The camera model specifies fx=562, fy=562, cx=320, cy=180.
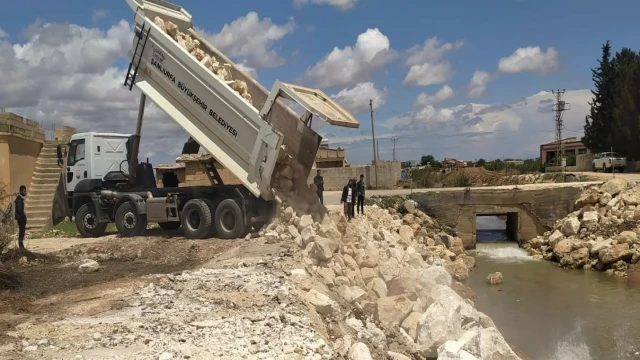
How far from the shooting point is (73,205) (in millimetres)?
13453

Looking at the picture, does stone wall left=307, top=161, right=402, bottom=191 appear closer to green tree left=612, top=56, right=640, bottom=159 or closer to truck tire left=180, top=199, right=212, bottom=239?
green tree left=612, top=56, right=640, bottom=159

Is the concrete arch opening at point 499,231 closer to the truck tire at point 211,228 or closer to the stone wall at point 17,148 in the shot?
the truck tire at point 211,228

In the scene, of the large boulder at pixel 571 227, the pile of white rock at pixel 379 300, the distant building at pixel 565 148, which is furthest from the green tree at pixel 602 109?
the pile of white rock at pixel 379 300

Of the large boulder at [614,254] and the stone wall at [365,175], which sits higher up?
the stone wall at [365,175]

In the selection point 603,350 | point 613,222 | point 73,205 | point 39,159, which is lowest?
point 603,350

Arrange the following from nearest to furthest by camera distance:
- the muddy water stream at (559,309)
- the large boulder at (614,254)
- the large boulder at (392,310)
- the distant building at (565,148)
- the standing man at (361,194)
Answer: the large boulder at (392,310) → the muddy water stream at (559,309) → the standing man at (361,194) → the large boulder at (614,254) → the distant building at (565,148)

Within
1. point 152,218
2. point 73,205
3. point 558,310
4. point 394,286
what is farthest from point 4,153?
point 558,310

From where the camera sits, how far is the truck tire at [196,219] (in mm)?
11492

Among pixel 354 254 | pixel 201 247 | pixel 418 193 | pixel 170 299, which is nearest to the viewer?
pixel 170 299

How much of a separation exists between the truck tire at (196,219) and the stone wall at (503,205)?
36.0ft

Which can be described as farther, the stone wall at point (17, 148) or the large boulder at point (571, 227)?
the large boulder at point (571, 227)

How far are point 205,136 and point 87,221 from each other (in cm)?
429

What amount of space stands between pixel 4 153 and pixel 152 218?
6793 millimetres

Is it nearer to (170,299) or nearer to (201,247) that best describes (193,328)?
(170,299)
